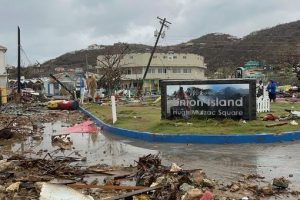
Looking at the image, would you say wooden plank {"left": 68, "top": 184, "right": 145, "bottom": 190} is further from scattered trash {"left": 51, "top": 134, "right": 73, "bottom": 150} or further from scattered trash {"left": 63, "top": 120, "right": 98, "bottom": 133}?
scattered trash {"left": 63, "top": 120, "right": 98, "bottom": 133}

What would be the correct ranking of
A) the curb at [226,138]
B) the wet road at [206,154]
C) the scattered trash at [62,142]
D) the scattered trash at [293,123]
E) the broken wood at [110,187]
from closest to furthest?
the broken wood at [110,187] → the wet road at [206,154] → the curb at [226,138] → the scattered trash at [62,142] → the scattered trash at [293,123]

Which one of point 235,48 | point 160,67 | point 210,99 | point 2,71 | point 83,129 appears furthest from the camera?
point 235,48

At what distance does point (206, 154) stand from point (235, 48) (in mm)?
135152

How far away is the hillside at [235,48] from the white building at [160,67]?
7379mm

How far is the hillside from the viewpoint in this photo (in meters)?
127

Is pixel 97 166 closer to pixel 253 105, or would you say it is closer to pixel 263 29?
pixel 253 105

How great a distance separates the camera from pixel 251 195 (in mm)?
7965

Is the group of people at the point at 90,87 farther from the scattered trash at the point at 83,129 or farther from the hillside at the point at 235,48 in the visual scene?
the hillside at the point at 235,48

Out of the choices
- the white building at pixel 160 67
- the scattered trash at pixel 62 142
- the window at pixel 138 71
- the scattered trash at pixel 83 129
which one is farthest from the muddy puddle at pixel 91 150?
the window at pixel 138 71

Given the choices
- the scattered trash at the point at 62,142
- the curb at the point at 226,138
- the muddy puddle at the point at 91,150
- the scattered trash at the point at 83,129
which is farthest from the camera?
the scattered trash at the point at 83,129

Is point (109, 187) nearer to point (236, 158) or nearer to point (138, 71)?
point (236, 158)

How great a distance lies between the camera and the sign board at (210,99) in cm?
1656

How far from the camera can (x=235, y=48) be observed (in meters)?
144

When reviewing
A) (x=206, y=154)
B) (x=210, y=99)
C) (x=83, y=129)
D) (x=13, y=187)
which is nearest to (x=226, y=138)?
(x=206, y=154)
